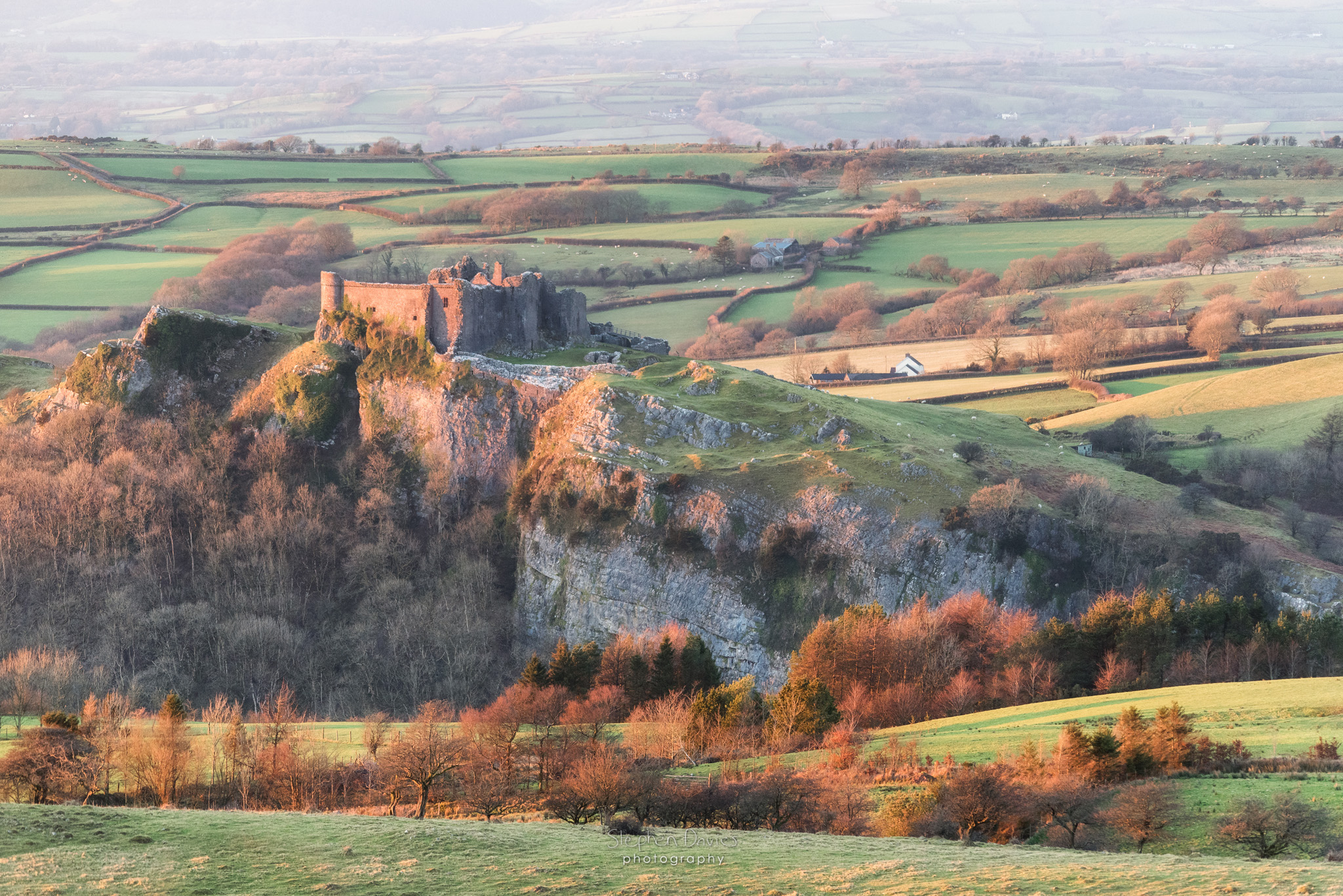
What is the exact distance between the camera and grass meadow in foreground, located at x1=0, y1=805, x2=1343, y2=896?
34.0 m

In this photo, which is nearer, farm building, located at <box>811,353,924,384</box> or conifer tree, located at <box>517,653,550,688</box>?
conifer tree, located at <box>517,653,550,688</box>

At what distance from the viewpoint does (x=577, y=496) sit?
282 feet

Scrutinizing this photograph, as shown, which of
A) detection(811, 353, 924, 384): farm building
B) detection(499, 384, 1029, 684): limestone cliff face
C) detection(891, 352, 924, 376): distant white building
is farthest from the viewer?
detection(891, 352, 924, 376): distant white building

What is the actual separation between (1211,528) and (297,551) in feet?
196

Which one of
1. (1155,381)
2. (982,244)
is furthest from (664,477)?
(982,244)

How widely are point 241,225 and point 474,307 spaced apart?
334 feet

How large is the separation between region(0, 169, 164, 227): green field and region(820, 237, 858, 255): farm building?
9349 centimetres

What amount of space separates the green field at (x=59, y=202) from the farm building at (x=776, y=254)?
85510 mm

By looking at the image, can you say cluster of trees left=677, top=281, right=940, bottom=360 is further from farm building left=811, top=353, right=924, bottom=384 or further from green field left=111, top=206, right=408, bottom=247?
green field left=111, top=206, right=408, bottom=247

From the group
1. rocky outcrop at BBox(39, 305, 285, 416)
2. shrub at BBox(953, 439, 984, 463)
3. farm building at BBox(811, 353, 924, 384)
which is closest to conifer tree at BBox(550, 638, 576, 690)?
shrub at BBox(953, 439, 984, 463)

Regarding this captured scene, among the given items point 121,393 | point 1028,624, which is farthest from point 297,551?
point 1028,624

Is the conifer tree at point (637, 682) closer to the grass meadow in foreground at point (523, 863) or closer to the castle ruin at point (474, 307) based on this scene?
the grass meadow in foreground at point (523, 863)

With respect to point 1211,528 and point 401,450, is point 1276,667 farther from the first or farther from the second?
point 401,450

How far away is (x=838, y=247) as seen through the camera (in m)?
175
